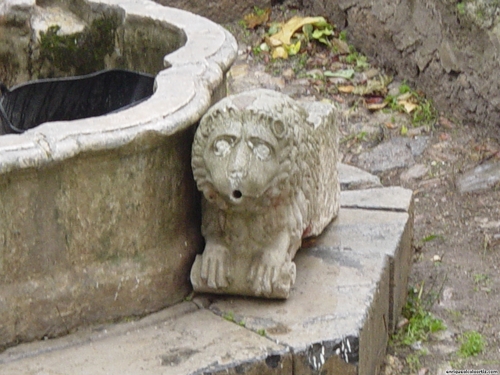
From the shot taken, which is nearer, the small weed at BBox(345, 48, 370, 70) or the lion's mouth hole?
the lion's mouth hole

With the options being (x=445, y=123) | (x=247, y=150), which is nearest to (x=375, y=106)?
(x=445, y=123)

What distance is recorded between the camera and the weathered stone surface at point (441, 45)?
5938 millimetres

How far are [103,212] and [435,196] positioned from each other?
2738 mm

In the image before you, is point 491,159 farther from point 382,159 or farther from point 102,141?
point 102,141

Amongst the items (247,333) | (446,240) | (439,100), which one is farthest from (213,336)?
(439,100)

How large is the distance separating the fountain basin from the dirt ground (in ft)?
3.87

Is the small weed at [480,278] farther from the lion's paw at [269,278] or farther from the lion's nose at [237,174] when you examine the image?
the lion's nose at [237,174]

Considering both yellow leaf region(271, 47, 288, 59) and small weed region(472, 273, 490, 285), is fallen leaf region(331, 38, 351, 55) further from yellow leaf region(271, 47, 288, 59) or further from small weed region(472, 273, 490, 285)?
small weed region(472, 273, 490, 285)

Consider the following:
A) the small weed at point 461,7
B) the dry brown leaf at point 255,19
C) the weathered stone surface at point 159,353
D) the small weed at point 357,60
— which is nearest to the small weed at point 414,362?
the weathered stone surface at point 159,353

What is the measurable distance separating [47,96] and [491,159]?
279 cm

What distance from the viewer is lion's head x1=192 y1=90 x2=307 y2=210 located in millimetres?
3363

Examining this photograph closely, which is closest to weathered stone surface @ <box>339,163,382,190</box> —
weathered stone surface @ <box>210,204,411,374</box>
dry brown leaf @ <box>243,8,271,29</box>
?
weathered stone surface @ <box>210,204,411,374</box>

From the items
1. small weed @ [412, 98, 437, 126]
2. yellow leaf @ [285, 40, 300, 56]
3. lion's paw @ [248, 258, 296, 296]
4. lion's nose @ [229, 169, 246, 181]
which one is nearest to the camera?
lion's nose @ [229, 169, 246, 181]

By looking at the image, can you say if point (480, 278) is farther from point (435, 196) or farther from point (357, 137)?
point (357, 137)
